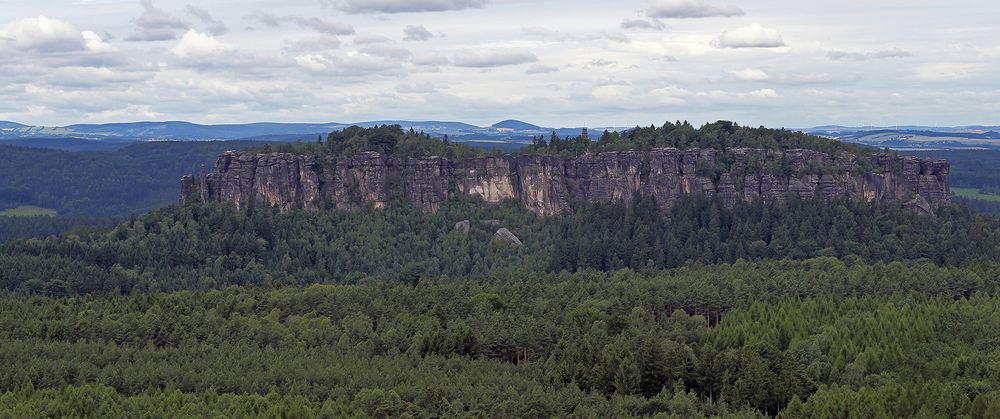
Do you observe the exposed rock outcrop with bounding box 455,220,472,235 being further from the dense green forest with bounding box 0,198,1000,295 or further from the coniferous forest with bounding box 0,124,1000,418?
the dense green forest with bounding box 0,198,1000,295

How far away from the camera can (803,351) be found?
107m

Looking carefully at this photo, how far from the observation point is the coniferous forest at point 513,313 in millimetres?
92125

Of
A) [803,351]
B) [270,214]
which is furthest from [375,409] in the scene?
[270,214]

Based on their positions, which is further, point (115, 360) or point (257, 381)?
point (115, 360)

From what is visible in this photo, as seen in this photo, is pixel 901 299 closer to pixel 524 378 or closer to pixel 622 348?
pixel 622 348

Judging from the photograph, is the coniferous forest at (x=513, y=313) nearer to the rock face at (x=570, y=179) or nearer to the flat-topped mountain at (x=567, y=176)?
the flat-topped mountain at (x=567, y=176)

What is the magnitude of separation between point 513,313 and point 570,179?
249 feet

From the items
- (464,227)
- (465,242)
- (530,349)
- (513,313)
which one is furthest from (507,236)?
(530,349)

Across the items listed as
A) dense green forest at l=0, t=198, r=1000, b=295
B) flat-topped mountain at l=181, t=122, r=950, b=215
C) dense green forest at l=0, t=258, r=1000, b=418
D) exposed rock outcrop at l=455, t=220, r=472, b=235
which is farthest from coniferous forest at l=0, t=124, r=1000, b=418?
flat-topped mountain at l=181, t=122, r=950, b=215

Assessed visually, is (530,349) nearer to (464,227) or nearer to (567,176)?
(464,227)

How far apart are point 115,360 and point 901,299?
2586 inches

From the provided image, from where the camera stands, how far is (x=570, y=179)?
197625 mm

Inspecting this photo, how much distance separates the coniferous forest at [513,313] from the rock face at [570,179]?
9.39ft

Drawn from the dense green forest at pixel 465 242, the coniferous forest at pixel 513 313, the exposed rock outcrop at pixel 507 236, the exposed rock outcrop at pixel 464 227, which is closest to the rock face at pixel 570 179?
the dense green forest at pixel 465 242
